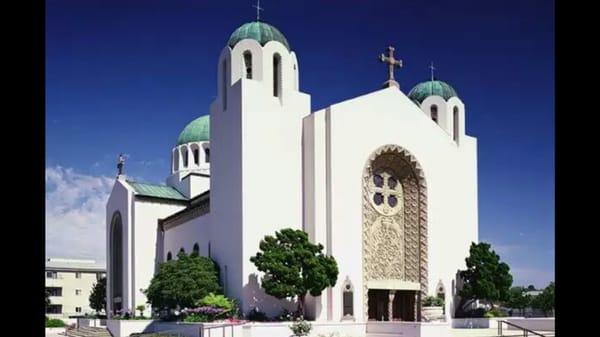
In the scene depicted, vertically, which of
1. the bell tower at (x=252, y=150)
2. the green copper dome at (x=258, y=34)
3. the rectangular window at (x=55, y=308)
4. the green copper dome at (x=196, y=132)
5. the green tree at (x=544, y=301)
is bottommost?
the rectangular window at (x=55, y=308)

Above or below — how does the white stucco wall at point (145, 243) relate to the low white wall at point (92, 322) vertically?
above

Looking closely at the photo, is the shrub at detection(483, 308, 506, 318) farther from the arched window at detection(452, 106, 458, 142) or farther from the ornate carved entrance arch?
the arched window at detection(452, 106, 458, 142)

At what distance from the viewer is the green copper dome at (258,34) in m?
33.3

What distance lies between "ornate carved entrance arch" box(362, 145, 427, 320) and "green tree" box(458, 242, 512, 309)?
2252mm

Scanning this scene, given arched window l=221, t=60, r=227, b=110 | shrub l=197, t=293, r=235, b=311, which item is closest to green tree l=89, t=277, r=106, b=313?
arched window l=221, t=60, r=227, b=110

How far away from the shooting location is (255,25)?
34.0 metres

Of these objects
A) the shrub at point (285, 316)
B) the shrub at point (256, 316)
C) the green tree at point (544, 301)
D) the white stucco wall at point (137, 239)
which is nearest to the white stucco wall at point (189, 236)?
the white stucco wall at point (137, 239)

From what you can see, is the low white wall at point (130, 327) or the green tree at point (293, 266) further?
the low white wall at point (130, 327)

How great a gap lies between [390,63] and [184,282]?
605 inches

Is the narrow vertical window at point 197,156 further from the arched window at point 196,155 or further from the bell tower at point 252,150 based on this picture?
the bell tower at point 252,150

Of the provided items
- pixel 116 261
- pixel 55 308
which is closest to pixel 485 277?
pixel 116 261

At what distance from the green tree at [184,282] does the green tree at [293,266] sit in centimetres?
263
